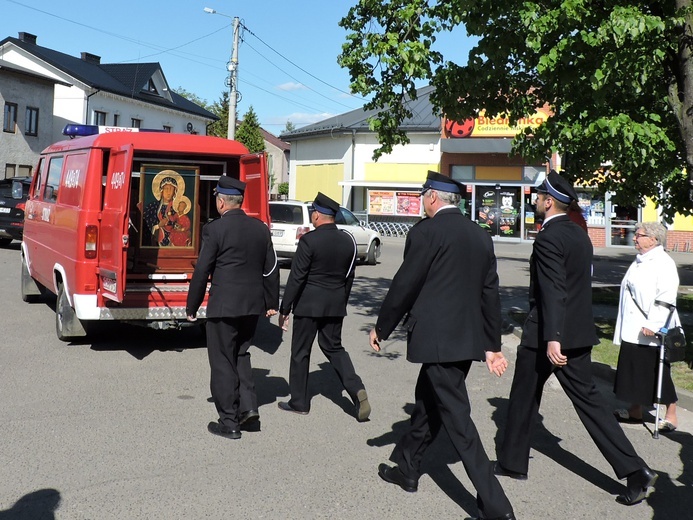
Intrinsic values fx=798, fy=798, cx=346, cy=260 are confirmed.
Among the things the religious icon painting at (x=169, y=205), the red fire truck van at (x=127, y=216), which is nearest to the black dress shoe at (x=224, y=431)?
the red fire truck van at (x=127, y=216)

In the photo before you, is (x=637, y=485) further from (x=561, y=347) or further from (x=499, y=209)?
(x=499, y=209)

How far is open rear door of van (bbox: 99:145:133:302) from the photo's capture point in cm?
800

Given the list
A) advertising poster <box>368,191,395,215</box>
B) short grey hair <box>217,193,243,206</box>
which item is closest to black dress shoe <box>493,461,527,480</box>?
short grey hair <box>217,193,243,206</box>

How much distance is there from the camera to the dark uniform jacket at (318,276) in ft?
21.3

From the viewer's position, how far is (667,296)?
628 cm

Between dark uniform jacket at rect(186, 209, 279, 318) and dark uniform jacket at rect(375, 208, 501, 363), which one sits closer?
dark uniform jacket at rect(375, 208, 501, 363)

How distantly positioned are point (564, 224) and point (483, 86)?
6589 millimetres

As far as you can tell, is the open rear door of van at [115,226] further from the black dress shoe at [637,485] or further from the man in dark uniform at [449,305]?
the black dress shoe at [637,485]

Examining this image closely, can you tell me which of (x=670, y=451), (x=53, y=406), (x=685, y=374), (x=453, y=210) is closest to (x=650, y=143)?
(x=685, y=374)

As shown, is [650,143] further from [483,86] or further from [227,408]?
[227,408]

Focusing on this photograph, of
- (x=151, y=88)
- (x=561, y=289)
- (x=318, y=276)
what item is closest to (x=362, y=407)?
(x=318, y=276)

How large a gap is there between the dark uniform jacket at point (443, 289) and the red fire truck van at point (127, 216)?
14.3 feet

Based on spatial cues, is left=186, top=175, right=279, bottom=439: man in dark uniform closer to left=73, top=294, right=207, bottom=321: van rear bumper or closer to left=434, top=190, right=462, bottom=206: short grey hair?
left=434, top=190, right=462, bottom=206: short grey hair

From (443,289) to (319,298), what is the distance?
2.20 meters
